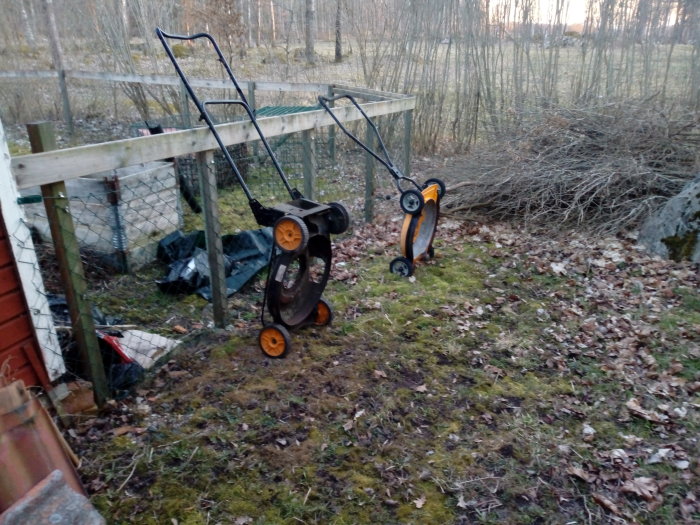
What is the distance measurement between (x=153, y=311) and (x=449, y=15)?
24.5ft

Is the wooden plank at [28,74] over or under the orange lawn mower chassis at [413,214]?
over

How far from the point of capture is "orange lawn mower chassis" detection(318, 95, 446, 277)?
15.2 feet

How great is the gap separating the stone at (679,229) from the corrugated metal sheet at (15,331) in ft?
18.0

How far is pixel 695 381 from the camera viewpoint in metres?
3.43

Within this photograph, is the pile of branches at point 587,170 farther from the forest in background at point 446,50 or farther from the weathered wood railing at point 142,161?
the weathered wood railing at point 142,161

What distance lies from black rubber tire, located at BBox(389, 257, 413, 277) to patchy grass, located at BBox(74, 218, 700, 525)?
0.30 metres

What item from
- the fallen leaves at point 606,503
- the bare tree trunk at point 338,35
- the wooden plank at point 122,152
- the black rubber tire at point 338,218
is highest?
the bare tree trunk at point 338,35

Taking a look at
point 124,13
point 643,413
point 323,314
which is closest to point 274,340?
point 323,314

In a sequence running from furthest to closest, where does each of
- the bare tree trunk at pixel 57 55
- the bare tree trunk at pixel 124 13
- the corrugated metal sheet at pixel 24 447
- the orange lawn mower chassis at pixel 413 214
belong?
the bare tree trunk at pixel 124 13 → the bare tree trunk at pixel 57 55 → the orange lawn mower chassis at pixel 413 214 → the corrugated metal sheet at pixel 24 447

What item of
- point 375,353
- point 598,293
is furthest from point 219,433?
point 598,293

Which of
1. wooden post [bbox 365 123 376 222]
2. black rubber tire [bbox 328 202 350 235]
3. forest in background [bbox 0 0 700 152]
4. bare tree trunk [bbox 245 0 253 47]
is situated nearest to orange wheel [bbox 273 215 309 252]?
black rubber tire [bbox 328 202 350 235]

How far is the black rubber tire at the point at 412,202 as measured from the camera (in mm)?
4547

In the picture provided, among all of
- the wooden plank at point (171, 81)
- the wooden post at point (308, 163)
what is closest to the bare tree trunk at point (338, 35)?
the wooden plank at point (171, 81)

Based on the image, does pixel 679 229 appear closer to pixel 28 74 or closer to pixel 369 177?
pixel 369 177
